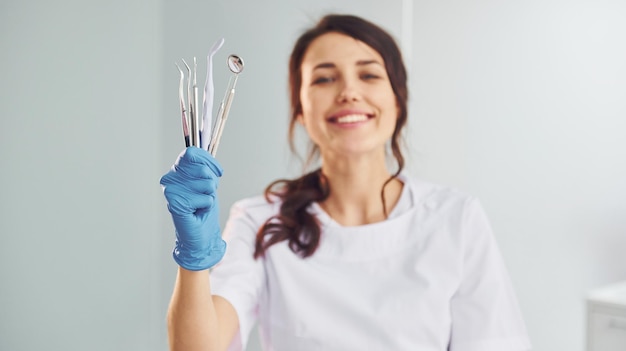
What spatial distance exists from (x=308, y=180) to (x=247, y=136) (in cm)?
37

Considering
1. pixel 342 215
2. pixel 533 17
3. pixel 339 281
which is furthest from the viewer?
pixel 533 17

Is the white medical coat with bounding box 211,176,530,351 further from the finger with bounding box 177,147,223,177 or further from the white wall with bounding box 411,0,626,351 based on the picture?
the white wall with bounding box 411,0,626,351

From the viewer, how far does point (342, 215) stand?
4.30 feet

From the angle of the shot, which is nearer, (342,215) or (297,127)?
(342,215)

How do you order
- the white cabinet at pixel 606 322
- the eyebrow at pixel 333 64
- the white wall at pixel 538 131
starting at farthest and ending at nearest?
the white wall at pixel 538 131, the white cabinet at pixel 606 322, the eyebrow at pixel 333 64

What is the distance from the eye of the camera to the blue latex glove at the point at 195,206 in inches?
31.8

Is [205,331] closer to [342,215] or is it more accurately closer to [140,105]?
[342,215]

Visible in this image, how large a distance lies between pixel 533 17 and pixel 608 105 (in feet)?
1.05

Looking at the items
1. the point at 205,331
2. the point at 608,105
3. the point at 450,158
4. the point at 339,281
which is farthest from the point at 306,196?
the point at 608,105

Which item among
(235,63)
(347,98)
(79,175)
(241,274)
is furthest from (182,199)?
(79,175)

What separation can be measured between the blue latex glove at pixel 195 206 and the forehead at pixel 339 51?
1.67 ft

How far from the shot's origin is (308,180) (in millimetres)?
1358

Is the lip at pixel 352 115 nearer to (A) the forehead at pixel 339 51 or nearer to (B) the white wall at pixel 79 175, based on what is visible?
(A) the forehead at pixel 339 51

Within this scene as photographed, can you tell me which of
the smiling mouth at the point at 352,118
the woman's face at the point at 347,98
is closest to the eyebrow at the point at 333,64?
the woman's face at the point at 347,98
